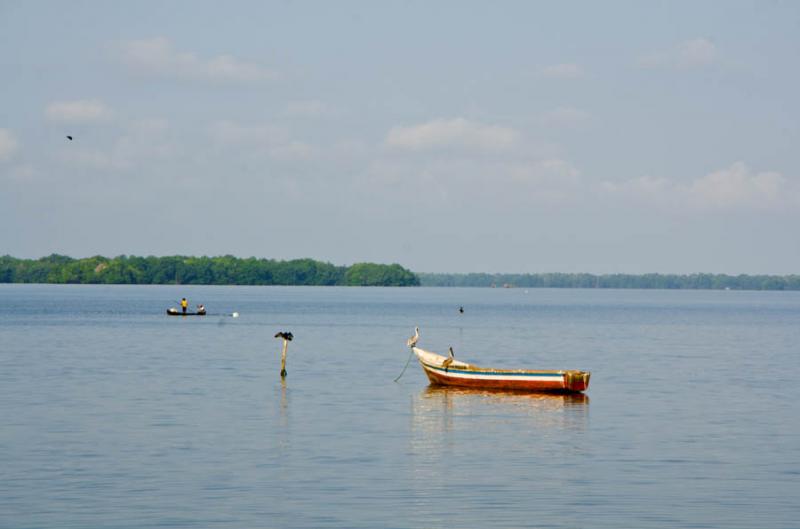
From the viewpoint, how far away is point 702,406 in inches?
2283

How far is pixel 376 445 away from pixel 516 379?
22.4m

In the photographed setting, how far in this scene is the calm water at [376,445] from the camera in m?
30.5

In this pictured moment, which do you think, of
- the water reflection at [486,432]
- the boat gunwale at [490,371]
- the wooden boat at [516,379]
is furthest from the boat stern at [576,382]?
the water reflection at [486,432]

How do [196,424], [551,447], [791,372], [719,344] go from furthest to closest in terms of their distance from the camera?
1. [719,344]
2. [791,372]
3. [196,424]
4. [551,447]

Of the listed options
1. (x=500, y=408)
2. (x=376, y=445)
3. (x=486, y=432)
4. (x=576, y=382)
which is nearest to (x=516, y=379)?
(x=576, y=382)

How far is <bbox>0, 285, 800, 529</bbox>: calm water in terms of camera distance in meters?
30.5

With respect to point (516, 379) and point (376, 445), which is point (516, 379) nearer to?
point (516, 379)

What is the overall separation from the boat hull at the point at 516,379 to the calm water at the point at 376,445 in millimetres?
1227

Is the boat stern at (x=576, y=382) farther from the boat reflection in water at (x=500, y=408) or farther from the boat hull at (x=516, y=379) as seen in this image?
the boat reflection in water at (x=500, y=408)

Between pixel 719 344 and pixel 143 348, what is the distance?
185 ft

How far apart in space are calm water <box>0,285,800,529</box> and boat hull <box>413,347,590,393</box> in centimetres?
123

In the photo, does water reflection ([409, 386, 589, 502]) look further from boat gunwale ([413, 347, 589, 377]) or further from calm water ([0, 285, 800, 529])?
boat gunwale ([413, 347, 589, 377])

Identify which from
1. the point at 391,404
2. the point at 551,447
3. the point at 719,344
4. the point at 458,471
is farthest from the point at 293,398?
the point at 719,344

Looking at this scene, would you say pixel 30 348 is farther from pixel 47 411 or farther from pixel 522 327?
pixel 522 327
